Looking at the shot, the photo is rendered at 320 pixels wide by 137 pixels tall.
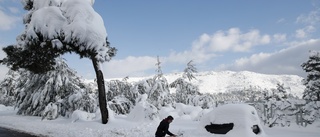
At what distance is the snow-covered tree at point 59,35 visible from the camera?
672 inches

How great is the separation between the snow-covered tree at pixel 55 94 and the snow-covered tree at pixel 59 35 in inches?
263

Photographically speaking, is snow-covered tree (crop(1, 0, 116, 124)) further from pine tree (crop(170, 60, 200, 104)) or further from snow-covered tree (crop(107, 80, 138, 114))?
pine tree (crop(170, 60, 200, 104))

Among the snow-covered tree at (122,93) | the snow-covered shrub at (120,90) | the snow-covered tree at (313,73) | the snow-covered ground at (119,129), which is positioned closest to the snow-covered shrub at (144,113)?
the snow-covered ground at (119,129)

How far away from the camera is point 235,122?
13859mm

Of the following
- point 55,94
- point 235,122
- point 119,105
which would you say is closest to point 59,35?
point 235,122

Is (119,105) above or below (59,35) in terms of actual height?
below

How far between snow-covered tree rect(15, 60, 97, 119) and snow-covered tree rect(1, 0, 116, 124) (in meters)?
6.68

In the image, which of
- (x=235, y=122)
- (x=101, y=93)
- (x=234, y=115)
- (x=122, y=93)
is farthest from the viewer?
(x=122, y=93)

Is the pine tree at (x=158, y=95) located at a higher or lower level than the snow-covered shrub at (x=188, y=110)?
higher

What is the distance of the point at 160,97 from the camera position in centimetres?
3083

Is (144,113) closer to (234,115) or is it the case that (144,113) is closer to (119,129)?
(119,129)

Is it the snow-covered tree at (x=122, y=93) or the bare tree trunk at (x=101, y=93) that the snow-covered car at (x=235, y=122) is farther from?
the snow-covered tree at (x=122, y=93)

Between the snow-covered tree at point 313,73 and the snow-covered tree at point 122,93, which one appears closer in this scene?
the snow-covered tree at point 122,93

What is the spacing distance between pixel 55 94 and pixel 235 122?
1929 cm
